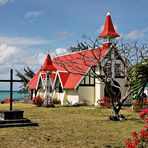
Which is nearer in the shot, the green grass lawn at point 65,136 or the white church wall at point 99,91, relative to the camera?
the green grass lawn at point 65,136

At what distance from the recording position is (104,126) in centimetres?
1603

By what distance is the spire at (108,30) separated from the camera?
113ft

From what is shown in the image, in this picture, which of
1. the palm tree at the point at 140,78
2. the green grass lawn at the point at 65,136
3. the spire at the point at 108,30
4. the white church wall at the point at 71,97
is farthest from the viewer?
the spire at the point at 108,30

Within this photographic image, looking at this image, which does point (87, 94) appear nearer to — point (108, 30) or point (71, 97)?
point (71, 97)

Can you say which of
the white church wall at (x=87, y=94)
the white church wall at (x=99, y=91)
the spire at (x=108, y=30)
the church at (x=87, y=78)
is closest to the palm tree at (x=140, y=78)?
the church at (x=87, y=78)

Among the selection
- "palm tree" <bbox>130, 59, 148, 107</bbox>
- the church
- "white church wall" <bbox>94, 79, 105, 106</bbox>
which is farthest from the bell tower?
"palm tree" <bbox>130, 59, 148, 107</bbox>

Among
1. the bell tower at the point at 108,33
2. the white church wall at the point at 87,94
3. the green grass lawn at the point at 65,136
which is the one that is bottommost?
the green grass lawn at the point at 65,136

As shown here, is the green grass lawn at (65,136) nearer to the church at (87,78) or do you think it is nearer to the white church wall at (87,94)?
the church at (87,78)

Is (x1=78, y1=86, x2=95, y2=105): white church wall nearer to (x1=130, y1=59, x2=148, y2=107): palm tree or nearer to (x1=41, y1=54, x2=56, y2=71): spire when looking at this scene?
(x1=41, y1=54, x2=56, y2=71): spire

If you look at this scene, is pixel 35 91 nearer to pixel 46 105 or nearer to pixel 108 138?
pixel 46 105

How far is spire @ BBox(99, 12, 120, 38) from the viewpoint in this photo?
34344mm

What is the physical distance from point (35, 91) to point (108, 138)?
31359 millimetres

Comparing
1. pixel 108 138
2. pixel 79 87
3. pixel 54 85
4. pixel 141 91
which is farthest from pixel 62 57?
pixel 141 91

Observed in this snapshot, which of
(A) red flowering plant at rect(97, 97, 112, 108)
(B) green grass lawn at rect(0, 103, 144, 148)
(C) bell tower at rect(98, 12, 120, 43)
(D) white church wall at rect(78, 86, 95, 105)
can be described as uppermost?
(C) bell tower at rect(98, 12, 120, 43)
